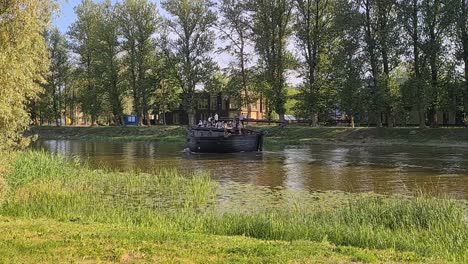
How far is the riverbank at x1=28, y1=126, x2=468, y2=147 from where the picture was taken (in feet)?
140

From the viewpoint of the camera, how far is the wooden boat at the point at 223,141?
39344mm

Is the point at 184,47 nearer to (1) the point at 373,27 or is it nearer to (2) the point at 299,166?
(1) the point at 373,27

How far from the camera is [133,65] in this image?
228 ft

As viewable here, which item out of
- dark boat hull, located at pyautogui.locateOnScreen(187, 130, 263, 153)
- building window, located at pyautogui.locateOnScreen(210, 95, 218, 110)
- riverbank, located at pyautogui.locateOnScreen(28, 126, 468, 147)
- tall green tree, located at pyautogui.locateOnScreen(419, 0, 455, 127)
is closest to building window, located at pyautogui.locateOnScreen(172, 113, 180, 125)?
building window, located at pyautogui.locateOnScreen(210, 95, 218, 110)

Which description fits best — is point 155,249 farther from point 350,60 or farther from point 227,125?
point 350,60

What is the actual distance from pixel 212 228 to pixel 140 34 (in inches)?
2423

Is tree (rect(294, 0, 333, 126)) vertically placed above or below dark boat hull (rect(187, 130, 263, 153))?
above

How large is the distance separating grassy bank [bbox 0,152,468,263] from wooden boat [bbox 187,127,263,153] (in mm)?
22015

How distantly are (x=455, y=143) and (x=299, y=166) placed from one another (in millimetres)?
18958

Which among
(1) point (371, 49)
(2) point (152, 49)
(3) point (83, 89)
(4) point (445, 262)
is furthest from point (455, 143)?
(3) point (83, 89)

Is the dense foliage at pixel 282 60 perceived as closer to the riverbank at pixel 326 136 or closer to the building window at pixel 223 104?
the riverbank at pixel 326 136

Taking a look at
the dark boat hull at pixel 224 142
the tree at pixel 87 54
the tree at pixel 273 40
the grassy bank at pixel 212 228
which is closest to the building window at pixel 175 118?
the tree at pixel 87 54

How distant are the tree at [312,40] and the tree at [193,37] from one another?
13.9 meters

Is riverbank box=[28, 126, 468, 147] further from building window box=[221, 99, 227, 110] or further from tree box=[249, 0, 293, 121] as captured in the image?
building window box=[221, 99, 227, 110]
